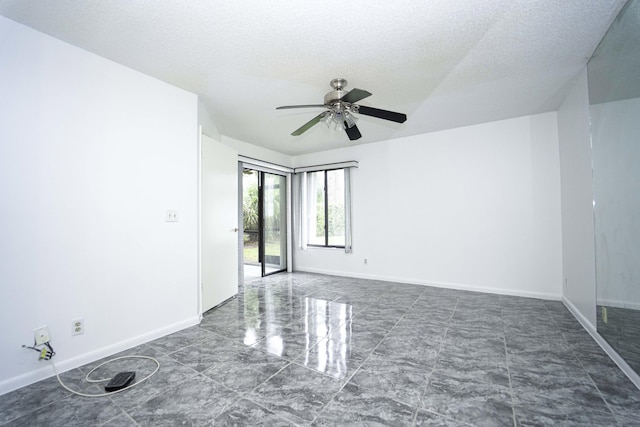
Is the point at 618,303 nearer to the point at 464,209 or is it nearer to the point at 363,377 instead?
the point at 363,377

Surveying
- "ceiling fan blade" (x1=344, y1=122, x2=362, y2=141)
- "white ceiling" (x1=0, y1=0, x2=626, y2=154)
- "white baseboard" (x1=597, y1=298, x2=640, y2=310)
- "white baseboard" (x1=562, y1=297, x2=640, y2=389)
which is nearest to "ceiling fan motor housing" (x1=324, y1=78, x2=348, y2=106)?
"white ceiling" (x1=0, y1=0, x2=626, y2=154)

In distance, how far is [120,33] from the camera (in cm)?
192

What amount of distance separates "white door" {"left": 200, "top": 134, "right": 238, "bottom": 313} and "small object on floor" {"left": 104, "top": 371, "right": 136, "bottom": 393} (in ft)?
3.98

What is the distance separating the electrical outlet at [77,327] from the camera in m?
2.02

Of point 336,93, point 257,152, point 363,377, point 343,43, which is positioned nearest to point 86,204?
point 336,93

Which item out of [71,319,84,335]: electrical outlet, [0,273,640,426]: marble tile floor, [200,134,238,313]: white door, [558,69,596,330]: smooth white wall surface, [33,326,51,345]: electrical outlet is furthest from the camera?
[200,134,238,313]: white door

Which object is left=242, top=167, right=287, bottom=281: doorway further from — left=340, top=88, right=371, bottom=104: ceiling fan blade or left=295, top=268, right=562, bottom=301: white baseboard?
left=340, top=88, right=371, bottom=104: ceiling fan blade

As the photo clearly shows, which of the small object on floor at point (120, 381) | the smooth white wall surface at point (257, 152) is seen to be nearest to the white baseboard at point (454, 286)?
the smooth white wall surface at point (257, 152)

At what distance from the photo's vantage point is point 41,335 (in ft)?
6.11

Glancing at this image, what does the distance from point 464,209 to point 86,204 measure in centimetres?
445

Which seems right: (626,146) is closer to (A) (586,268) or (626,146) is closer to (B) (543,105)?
(A) (586,268)

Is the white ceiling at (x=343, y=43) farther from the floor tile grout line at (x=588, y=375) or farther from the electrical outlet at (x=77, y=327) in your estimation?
the floor tile grout line at (x=588, y=375)

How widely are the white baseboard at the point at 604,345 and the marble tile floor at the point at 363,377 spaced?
4 centimetres

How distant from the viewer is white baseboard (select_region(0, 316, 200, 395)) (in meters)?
1.75
